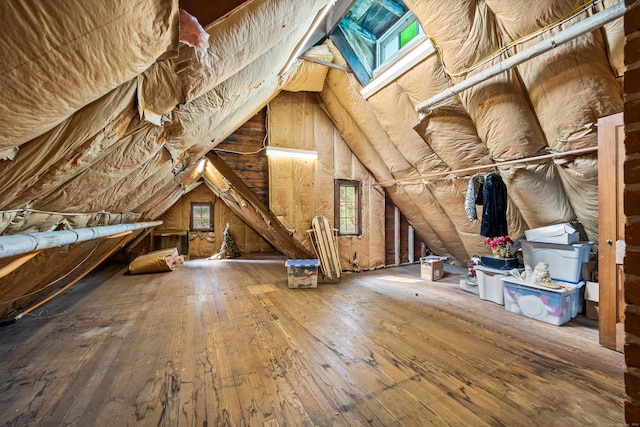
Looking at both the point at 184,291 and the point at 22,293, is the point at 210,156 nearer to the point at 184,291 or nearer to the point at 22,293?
the point at 184,291

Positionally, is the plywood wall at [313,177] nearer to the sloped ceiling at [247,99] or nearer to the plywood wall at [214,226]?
the sloped ceiling at [247,99]

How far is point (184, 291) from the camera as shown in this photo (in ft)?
12.0

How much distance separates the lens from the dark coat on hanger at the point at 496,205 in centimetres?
306

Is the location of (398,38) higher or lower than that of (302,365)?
higher

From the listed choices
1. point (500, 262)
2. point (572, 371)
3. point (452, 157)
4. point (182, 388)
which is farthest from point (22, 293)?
point (500, 262)

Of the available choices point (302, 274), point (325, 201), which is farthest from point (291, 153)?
point (302, 274)

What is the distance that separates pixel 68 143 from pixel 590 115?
366 cm

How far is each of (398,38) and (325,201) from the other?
2.76 m

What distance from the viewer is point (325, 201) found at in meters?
4.65

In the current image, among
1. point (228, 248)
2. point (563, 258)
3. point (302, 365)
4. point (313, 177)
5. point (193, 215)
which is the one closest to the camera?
point (302, 365)

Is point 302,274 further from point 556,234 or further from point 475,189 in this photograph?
Answer: point 556,234

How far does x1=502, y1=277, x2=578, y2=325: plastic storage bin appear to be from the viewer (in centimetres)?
250

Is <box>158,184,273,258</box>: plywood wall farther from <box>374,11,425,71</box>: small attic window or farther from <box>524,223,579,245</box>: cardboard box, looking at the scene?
<box>524,223,579,245</box>: cardboard box

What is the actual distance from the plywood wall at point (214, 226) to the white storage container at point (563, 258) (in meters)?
6.51
